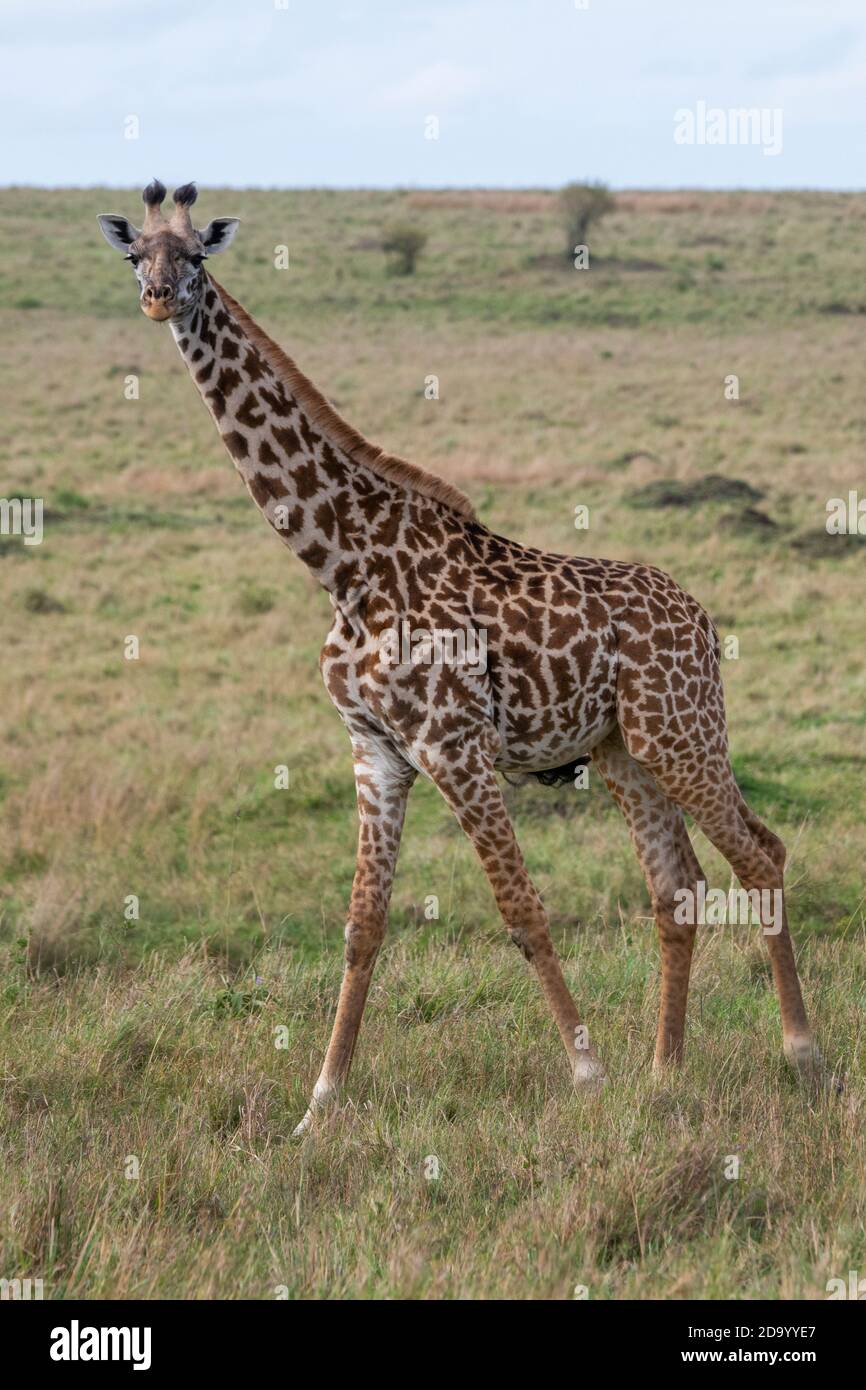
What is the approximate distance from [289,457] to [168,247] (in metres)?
0.97

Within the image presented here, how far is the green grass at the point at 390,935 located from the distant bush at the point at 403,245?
68.3 ft

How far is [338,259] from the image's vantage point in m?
51.1

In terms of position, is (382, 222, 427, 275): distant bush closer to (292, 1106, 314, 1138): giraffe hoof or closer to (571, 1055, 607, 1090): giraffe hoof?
(571, 1055, 607, 1090): giraffe hoof

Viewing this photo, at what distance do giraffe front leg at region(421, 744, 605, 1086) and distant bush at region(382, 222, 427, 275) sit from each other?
147 ft

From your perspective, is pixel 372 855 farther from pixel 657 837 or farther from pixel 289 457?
pixel 289 457

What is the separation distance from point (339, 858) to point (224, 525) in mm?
12568

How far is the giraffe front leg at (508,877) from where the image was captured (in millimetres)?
6082

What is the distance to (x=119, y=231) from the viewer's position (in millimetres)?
5895

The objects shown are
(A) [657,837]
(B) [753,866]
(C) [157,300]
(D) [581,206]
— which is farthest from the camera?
(D) [581,206]

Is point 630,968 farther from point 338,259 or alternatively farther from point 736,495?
point 338,259

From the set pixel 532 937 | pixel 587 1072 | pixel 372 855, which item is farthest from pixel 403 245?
pixel 587 1072

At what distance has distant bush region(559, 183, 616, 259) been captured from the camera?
54.0 meters

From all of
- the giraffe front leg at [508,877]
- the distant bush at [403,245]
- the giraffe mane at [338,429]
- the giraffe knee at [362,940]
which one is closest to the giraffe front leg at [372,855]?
the giraffe knee at [362,940]

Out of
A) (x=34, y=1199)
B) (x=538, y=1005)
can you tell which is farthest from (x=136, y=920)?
(x=34, y=1199)
